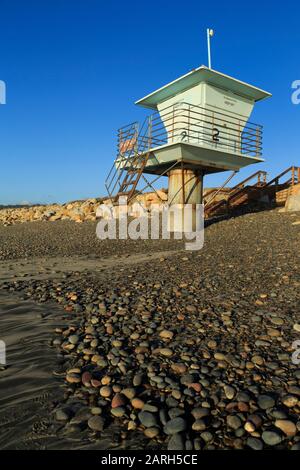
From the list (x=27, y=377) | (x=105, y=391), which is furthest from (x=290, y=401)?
(x=27, y=377)

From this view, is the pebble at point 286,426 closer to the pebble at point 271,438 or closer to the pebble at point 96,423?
the pebble at point 271,438

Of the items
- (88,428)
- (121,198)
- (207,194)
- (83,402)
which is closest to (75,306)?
(83,402)

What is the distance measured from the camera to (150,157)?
19031mm

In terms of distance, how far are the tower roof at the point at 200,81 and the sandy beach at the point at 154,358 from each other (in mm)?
12814

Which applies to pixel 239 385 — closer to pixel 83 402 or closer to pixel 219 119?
pixel 83 402

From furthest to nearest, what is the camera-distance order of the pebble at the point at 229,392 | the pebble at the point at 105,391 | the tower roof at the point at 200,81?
1. the tower roof at the point at 200,81
2. the pebble at the point at 105,391
3. the pebble at the point at 229,392

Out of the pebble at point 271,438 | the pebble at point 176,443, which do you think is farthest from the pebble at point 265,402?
the pebble at point 176,443

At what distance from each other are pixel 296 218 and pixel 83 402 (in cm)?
1731

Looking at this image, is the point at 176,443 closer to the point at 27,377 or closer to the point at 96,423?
the point at 96,423

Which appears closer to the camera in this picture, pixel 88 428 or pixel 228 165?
pixel 88 428

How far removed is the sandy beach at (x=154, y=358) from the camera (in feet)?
9.97

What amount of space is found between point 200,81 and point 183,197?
22.5 ft

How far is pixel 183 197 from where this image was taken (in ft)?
63.5

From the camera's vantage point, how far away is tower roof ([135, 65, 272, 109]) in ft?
57.8
